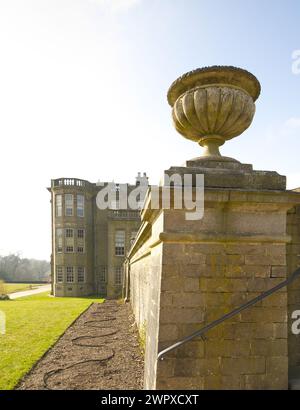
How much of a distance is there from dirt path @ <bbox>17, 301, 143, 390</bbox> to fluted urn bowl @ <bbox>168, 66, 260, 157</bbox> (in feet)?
16.6

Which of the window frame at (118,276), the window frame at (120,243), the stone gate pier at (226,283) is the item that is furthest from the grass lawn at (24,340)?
the window frame at (120,243)

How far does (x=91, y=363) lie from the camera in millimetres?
7020

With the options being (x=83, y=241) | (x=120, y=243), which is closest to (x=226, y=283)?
(x=120, y=243)

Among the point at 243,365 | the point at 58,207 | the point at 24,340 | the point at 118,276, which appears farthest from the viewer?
the point at 58,207

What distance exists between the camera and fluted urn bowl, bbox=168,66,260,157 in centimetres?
319

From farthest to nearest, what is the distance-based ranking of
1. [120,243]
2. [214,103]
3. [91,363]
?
[120,243]
[91,363]
[214,103]

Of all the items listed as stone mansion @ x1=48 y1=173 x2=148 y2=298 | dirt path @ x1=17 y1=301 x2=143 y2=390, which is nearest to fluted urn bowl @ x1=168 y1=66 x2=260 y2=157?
dirt path @ x1=17 y1=301 x2=143 y2=390

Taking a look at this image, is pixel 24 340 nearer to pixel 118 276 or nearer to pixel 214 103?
pixel 214 103

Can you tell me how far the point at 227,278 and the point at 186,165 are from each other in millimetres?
1329

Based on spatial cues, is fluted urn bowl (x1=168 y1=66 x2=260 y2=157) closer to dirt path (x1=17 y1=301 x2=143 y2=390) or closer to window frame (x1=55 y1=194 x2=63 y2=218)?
dirt path (x1=17 y1=301 x2=143 y2=390)

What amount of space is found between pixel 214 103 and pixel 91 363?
22.0 ft

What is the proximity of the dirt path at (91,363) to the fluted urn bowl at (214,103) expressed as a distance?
506 centimetres

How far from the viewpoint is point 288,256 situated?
11.0 ft
